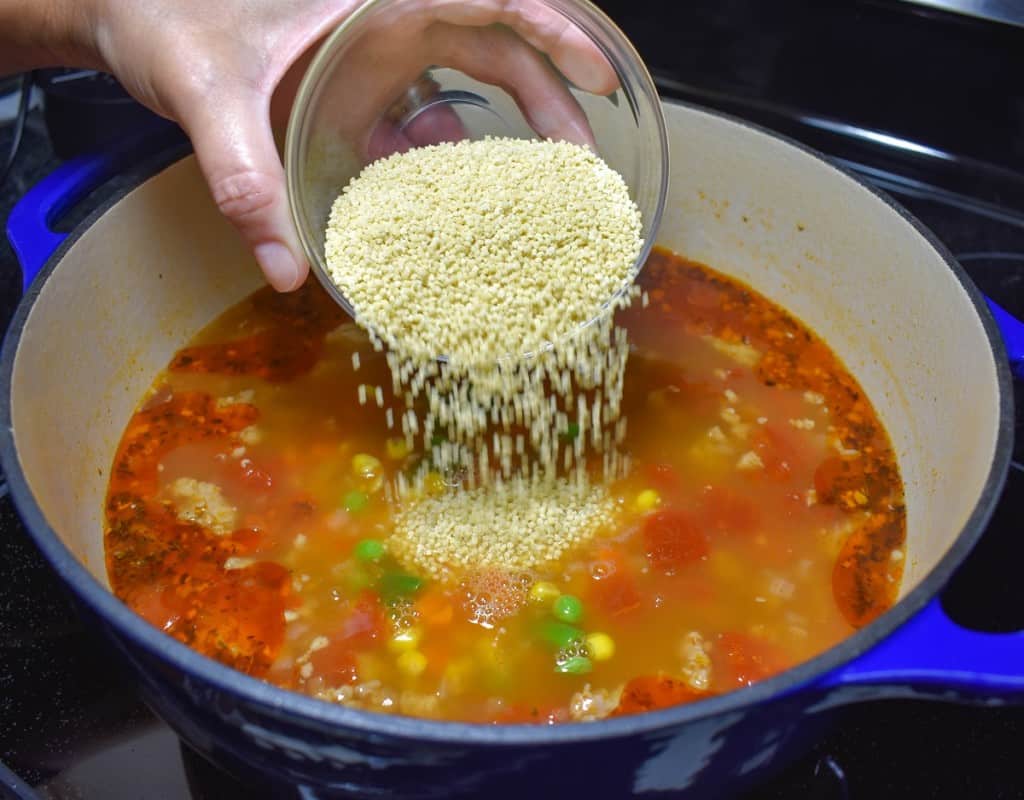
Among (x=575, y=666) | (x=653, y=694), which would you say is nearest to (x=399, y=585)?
(x=575, y=666)

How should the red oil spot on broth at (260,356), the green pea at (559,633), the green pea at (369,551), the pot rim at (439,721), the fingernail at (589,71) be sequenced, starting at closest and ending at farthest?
1. the pot rim at (439,721)
2. the green pea at (559,633)
3. the green pea at (369,551)
4. the fingernail at (589,71)
5. the red oil spot on broth at (260,356)

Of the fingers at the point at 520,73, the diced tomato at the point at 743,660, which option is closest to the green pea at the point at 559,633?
the diced tomato at the point at 743,660

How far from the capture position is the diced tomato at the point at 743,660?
147 cm

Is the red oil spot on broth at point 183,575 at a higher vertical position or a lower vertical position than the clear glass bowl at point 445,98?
lower

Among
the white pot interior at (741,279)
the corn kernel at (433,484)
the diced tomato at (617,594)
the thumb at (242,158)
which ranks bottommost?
the diced tomato at (617,594)

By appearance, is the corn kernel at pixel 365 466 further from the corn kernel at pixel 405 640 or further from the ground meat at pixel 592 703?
the ground meat at pixel 592 703

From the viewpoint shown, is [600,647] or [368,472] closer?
[600,647]

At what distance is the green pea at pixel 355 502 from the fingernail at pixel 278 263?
1.31 feet

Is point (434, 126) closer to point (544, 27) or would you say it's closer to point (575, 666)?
point (544, 27)

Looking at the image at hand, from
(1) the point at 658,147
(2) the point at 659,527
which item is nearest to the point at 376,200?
(1) the point at 658,147

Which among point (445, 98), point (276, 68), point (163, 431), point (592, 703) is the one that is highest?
point (276, 68)

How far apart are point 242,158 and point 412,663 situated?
2.72 ft

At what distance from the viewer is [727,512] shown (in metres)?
1.71

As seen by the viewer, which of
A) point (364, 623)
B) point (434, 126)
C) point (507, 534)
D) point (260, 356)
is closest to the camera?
point (364, 623)
